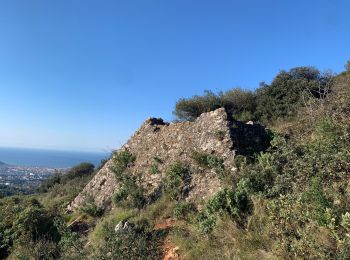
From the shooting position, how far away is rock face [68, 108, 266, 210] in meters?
11.0

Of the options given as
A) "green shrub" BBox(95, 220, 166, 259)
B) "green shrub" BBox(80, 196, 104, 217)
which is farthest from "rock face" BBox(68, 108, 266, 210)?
"green shrub" BBox(95, 220, 166, 259)

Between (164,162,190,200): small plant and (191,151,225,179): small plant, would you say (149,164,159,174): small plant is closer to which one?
(164,162,190,200): small plant

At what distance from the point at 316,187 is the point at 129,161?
8.44m

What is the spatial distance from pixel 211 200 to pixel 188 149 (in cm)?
396

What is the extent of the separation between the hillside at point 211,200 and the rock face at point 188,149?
42mm

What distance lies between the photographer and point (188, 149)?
12375mm

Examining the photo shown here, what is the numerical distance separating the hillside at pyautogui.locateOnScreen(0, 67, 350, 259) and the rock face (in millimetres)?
42

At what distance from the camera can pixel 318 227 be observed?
5723 mm

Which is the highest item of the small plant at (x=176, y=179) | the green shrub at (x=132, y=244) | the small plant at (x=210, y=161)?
the small plant at (x=210, y=161)

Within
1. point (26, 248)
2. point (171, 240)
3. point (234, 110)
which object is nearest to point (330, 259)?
point (171, 240)

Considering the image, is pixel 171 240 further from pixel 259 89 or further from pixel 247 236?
pixel 259 89

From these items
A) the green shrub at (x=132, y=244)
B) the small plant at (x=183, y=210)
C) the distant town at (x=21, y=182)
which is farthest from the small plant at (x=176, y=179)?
the distant town at (x=21, y=182)

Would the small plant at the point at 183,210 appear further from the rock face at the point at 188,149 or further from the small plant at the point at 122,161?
the small plant at the point at 122,161

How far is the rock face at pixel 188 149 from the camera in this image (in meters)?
11.0
